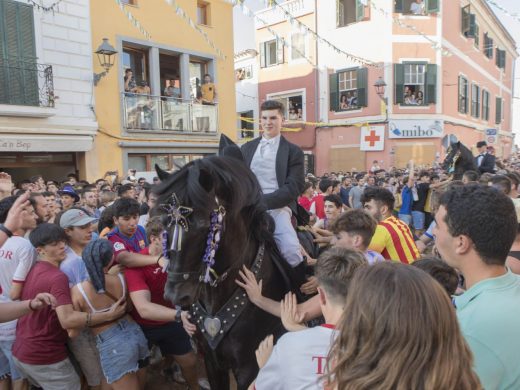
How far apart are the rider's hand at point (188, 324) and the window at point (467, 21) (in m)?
Result: 24.0

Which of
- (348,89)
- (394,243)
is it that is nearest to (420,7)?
(348,89)

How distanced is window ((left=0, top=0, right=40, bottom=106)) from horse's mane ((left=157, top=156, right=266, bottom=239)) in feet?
34.4

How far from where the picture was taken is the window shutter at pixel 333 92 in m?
21.0

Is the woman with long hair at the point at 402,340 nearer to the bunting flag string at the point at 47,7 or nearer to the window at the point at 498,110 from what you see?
the bunting flag string at the point at 47,7

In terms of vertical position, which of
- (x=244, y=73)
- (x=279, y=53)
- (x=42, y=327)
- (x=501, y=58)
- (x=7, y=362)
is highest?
(x=501, y=58)

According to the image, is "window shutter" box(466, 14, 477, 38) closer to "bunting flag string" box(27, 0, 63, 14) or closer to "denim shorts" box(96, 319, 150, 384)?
"bunting flag string" box(27, 0, 63, 14)

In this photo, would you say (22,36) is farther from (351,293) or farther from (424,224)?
(351,293)

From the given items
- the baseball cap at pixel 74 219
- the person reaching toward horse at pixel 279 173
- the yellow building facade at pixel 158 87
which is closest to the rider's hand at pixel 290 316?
the person reaching toward horse at pixel 279 173

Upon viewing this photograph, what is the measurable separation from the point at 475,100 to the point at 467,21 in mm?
5151

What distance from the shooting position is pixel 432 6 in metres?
19.0

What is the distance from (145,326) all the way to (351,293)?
2734 millimetres

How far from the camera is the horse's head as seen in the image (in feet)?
7.59

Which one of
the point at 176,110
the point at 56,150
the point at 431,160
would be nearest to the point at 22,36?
the point at 56,150

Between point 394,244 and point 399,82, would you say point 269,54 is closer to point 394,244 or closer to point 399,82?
point 399,82
